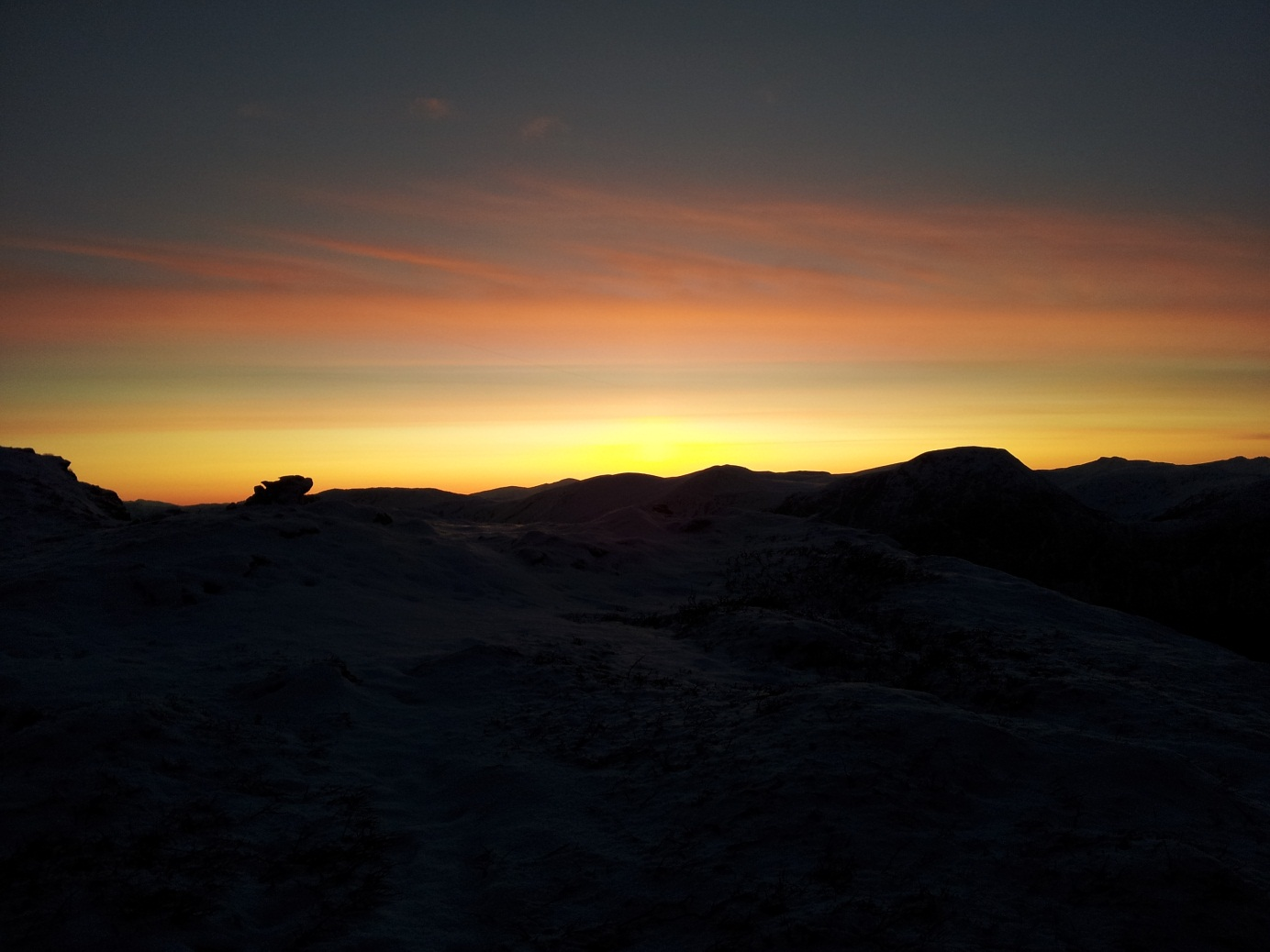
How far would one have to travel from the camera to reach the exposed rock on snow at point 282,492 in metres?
21.2

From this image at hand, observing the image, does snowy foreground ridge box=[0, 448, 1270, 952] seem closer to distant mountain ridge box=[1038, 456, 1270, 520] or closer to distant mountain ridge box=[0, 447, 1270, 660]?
distant mountain ridge box=[0, 447, 1270, 660]

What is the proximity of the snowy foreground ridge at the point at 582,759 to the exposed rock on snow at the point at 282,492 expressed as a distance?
12.0 feet

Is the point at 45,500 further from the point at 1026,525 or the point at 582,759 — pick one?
the point at 1026,525

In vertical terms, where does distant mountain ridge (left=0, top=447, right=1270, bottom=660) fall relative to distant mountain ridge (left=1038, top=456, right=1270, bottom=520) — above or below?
below

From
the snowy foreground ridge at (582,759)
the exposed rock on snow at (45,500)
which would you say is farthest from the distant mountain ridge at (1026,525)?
the snowy foreground ridge at (582,759)

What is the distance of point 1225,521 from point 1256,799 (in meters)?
25.3

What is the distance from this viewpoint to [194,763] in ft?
24.3

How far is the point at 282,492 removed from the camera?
70.2 ft

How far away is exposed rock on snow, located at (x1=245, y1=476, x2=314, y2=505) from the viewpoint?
21156mm

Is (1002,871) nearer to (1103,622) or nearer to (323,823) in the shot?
(323,823)

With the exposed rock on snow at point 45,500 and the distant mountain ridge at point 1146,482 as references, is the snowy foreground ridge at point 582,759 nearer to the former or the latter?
the exposed rock on snow at point 45,500

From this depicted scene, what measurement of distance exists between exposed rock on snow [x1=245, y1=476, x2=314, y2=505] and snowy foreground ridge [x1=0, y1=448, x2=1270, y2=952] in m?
3.67

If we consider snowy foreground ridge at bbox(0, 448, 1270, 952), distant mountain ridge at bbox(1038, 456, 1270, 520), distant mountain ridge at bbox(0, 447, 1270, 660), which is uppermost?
distant mountain ridge at bbox(1038, 456, 1270, 520)

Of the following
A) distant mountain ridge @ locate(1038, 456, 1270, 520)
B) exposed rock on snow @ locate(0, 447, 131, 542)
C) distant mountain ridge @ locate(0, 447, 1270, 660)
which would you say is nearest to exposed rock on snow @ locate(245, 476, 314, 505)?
distant mountain ridge @ locate(0, 447, 1270, 660)
